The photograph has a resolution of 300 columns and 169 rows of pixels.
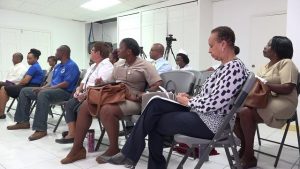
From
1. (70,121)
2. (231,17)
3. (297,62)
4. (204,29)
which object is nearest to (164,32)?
(204,29)

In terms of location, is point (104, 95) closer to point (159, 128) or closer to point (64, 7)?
point (159, 128)

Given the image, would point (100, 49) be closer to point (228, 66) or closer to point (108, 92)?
point (108, 92)

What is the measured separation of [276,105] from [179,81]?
0.84m

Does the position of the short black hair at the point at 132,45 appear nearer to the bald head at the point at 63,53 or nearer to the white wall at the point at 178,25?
the bald head at the point at 63,53

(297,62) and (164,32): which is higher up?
(164,32)

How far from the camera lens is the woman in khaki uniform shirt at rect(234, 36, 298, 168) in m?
2.19

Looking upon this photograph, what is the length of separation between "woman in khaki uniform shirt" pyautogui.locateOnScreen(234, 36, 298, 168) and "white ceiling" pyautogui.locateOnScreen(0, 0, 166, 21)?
479cm

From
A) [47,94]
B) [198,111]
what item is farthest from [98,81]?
[198,111]

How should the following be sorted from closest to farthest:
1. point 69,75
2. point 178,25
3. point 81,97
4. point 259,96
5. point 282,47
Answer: point 259,96 → point 282,47 → point 81,97 → point 69,75 → point 178,25

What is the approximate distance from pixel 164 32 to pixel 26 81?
144 inches

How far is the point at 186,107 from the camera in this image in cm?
178

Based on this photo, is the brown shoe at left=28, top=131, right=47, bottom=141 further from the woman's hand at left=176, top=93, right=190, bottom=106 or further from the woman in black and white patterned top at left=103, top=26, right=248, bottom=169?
the woman's hand at left=176, top=93, right=190, bottom=106

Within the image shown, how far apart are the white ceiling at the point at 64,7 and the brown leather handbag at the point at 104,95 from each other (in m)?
4.66

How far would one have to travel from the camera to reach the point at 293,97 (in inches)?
88.5
